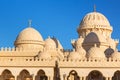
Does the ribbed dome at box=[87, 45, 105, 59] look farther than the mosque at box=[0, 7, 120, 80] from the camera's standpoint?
Yes

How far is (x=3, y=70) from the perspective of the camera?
4191 cm

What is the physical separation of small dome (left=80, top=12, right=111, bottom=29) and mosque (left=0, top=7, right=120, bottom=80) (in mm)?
2370

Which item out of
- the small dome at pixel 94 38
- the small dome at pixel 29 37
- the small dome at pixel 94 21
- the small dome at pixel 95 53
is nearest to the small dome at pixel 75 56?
the small dome at pixel 95 53

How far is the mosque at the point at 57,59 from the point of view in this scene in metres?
41.0

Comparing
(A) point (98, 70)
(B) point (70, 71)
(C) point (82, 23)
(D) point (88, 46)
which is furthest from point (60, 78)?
(C) point (82, 23)

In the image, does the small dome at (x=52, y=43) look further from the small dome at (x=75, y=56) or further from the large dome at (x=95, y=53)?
the large dome at (x=95, y=53)

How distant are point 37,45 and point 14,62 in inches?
286

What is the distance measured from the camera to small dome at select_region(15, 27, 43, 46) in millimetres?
48469

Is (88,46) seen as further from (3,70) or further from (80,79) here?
(3,70)

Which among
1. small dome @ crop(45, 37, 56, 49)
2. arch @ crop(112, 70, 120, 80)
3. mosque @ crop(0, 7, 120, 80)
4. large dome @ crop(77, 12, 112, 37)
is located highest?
large dome @ crop(77, 12, 112, 37)

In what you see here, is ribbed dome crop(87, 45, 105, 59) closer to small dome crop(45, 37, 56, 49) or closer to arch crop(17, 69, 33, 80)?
small dome crop(45, 37, 56, 49)

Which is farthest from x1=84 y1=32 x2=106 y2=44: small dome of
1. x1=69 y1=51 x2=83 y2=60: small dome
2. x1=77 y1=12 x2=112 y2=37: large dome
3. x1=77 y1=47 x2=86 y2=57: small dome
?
x1=69 y1=51 x2=83 y2=60: small dome

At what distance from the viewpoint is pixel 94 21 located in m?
53.0

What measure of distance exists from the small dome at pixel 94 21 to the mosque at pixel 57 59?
2.37m
